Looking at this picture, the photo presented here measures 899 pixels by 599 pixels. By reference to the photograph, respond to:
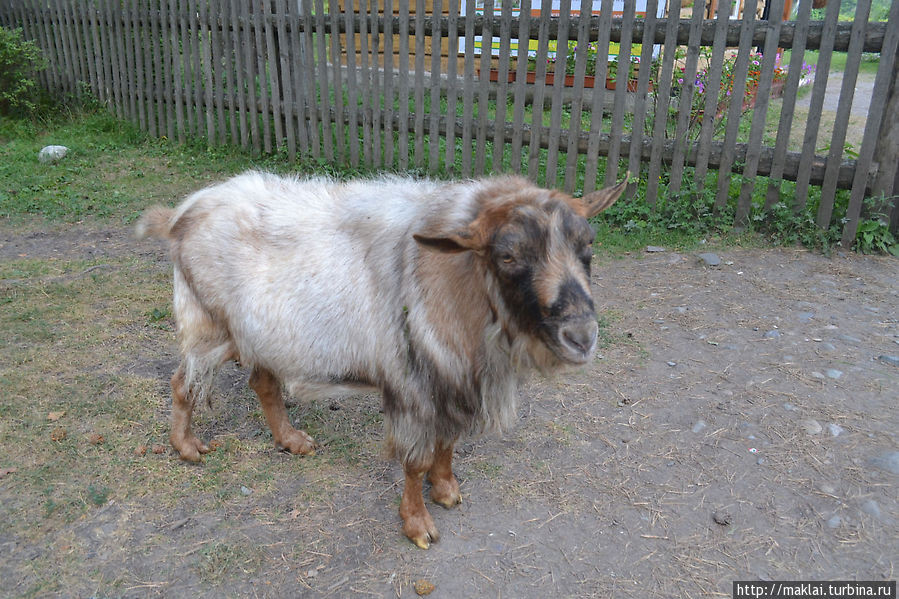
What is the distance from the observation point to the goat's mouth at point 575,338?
2.36 metres

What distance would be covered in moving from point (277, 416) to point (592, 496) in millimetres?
1759

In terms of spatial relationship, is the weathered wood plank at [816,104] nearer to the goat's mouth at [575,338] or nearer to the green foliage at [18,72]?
the goat's mouth at [575,338]

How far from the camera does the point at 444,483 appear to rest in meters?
3.30

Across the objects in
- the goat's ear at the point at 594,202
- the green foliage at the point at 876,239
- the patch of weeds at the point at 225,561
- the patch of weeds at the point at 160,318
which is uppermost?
the goat's ear at the point at 594,202

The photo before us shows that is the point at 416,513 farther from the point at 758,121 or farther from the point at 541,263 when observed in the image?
the point at 758,121

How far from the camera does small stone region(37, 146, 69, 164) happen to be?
28.5 ft

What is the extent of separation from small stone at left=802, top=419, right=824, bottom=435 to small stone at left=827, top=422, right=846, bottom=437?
50 mm

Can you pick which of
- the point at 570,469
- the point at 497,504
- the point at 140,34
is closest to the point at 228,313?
the point at 497,504

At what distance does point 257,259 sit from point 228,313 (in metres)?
0.32

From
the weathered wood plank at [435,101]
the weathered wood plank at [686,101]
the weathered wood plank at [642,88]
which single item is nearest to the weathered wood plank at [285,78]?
the weathered wood plank at [435,101]

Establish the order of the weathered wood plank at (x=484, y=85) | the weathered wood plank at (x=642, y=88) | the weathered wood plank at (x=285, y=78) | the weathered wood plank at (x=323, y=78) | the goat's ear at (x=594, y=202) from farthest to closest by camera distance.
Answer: the weathered wood plank at (x=285, y=78) < the weathered wood plank at (x=323, y=78) < the weathered wood plank at (x=484, y=85) < the weathered wood plank at (x=642, y=88) < the goat's ear at (x=594, y=202)

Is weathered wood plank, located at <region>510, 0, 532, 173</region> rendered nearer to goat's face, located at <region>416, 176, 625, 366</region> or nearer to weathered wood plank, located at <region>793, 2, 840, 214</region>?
weathered wood plank, located at <region>793, 2, 840, 214</region>

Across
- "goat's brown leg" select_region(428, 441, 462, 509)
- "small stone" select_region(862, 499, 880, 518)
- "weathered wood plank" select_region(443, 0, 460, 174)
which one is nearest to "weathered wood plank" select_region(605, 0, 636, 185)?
"weathered wood plank" select_region(443, 0, 460, 174)

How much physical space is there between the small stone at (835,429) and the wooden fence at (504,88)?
291 centimetres
